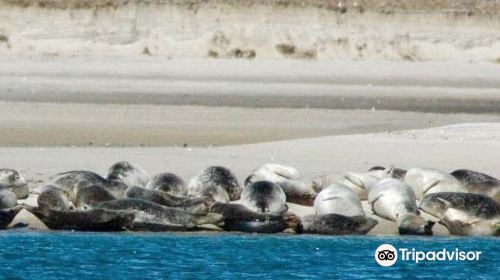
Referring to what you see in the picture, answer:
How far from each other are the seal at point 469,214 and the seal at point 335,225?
2.36ft

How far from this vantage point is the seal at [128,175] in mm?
15188

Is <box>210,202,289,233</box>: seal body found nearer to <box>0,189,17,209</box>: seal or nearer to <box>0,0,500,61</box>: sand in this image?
<box>0,189,17,209</box>: seal

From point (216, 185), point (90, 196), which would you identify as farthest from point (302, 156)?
point (90, 196)

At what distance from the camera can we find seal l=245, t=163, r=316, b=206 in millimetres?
14852

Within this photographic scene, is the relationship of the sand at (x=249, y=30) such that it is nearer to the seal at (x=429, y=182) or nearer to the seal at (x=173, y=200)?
the seal at (x=429, y=182)

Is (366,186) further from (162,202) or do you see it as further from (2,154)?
(2,154)

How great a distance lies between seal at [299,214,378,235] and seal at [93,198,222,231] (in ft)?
2.59

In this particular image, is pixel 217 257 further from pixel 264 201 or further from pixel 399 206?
pixel 399 206

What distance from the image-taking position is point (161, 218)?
534 inches

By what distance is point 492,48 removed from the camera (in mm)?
41031

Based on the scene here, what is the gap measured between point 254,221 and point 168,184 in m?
1.52

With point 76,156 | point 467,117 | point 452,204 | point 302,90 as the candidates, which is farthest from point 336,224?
point 302,90

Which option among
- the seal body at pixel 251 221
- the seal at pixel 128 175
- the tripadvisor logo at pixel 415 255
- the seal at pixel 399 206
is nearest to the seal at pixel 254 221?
the seal body at pixel 251 221

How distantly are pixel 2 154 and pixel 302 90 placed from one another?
40.3 ft
